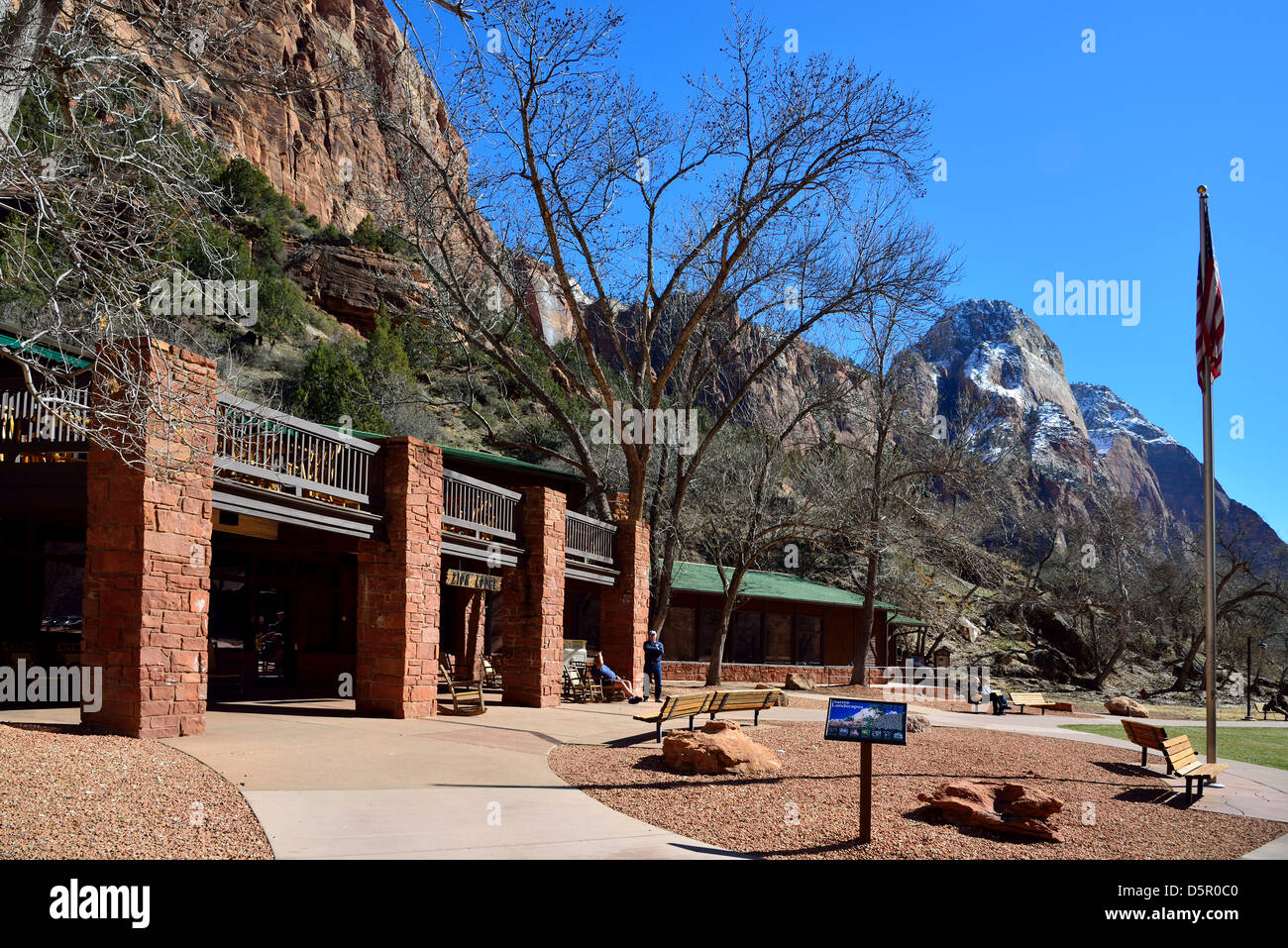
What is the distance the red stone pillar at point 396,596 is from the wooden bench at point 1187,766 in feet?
35.3

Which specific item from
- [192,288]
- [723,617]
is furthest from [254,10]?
[723,617]

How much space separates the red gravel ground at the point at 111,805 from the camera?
6.12m

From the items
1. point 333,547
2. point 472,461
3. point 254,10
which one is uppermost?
point 254,10

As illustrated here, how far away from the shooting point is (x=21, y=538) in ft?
55.8

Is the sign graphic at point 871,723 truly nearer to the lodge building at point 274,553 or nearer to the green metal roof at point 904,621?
the lodge building at point 274,553

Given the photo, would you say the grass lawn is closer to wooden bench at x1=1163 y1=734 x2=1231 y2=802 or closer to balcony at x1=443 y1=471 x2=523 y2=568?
wooden bench at x1=1163 y1=734 x2=1231 y2=802

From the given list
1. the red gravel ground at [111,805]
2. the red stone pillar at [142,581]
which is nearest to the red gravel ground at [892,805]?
the red gravel ground at [111,805]

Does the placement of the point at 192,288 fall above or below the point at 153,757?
above

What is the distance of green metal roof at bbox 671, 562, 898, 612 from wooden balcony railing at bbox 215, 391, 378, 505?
57.6ft

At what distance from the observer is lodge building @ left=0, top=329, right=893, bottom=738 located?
10398 mm

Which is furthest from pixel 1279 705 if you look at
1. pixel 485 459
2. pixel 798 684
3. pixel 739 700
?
pixel 485 459

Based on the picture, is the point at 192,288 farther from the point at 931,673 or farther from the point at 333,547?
the point at 931,673

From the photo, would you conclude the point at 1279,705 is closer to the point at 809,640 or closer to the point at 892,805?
the point at 809,640

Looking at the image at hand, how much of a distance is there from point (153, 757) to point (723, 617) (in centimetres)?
2036
